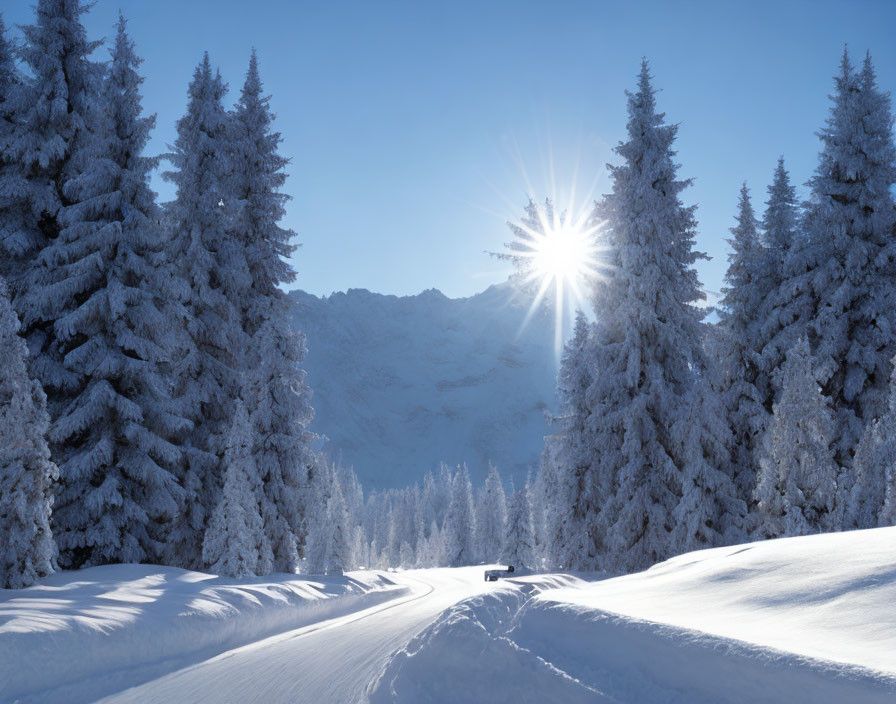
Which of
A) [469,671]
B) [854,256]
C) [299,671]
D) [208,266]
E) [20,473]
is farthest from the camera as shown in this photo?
[208,266]

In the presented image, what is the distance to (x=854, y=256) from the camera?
2042cm

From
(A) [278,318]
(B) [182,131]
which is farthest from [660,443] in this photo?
(B) [182,131]

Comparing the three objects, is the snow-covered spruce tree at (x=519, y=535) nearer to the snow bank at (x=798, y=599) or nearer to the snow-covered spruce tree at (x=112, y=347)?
the snow-covered spruce tree at (x=112, y=347)

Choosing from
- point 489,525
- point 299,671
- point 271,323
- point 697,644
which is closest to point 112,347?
point 271,323

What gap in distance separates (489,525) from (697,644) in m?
65.2

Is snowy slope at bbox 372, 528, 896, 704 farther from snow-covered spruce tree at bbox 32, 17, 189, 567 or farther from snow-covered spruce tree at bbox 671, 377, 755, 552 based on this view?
snow-covered spruce tree at bbox 32, 17, 189, 567

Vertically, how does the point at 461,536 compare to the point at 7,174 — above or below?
below

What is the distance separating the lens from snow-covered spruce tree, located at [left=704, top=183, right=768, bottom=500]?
21312mm

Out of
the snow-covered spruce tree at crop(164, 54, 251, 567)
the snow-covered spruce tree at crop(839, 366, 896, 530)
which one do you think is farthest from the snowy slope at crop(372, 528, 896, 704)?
the snow-covered spruce tree at crop(164, 54, 251, 567)

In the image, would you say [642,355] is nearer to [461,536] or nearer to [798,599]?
[798,599]

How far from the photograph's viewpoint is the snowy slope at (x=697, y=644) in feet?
10.2

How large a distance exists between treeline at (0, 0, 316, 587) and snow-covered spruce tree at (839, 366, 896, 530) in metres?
15.3

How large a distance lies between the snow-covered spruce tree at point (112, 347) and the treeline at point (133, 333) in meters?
0.05

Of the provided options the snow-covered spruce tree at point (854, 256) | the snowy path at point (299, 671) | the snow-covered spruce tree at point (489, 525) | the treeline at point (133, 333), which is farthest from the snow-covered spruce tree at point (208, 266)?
the snow-covered spruce tree at point (489, 525)
